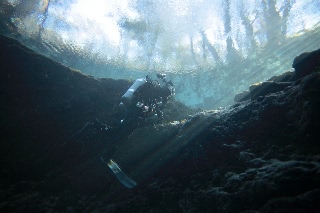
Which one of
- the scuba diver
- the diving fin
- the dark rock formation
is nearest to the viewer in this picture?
the dark rock formation

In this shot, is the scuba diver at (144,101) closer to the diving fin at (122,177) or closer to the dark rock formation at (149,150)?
the dark rock formation at (149,150)

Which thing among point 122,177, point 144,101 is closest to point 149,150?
point 122,177

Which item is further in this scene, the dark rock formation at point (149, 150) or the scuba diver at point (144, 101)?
the scuba diver at point (144, 101)

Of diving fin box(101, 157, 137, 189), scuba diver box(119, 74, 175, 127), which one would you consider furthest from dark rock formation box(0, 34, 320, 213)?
scuba diver box(119, 74, 175, 127)

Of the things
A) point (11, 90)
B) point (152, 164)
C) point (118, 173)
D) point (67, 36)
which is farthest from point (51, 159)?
point (67, 36)

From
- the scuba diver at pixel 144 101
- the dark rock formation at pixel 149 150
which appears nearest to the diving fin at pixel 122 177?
the dark rock formation at pixel 149 150

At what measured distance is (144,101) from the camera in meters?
6.76

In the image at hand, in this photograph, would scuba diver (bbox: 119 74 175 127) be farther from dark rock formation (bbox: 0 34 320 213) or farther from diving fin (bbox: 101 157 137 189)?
diving fin (bbox: 101 157 137 189)

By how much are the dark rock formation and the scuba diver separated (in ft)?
1.79

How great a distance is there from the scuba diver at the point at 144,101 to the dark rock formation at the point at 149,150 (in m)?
0.54

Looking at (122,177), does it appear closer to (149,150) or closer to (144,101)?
(149,150)

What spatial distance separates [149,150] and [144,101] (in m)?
1.73

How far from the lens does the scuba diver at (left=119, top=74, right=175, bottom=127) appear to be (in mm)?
6320

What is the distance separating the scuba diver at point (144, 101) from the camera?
20.7 ft
